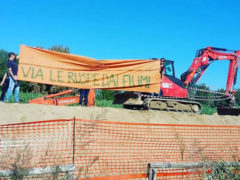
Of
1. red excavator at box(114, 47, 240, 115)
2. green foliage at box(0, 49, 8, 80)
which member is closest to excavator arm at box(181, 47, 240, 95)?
red excavator at box(114, 47, 240, 115)

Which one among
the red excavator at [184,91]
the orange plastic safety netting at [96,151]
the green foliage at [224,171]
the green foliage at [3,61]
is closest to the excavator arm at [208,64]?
the red excavator at [184,91]

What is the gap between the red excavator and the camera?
11.5 metres

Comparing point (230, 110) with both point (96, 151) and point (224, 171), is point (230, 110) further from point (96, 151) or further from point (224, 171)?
point (224, 171)

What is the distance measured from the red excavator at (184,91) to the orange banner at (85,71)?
34.3 inches

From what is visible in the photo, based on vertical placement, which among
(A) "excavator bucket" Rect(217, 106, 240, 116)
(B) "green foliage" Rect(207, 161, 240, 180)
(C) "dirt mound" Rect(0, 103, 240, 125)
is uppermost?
(A) "excavator bucket" Rect(217, 106, 240, 116)

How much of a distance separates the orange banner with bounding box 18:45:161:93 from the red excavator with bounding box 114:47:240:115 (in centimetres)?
87

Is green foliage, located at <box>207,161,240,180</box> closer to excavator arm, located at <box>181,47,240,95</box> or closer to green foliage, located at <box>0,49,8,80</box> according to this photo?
excavator arm, located at <box>181,47,240,95</box>

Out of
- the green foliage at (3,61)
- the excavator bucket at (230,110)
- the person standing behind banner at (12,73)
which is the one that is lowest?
the excavator bucket at (230,110)

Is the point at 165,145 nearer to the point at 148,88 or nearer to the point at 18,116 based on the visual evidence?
the point at 148,88

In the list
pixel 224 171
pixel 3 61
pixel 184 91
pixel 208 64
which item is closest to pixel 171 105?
pixel 184 91

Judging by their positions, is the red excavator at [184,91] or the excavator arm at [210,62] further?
the excavator arm at [210,62]

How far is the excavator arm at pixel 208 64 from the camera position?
45.5 feet

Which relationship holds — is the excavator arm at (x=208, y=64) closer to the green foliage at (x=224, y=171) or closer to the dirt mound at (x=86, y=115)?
the dirt mound at (x=86, y=115)

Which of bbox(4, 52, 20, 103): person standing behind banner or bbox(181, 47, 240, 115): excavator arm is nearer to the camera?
bbox(4, 52, 20, 103): person standing behind banner
